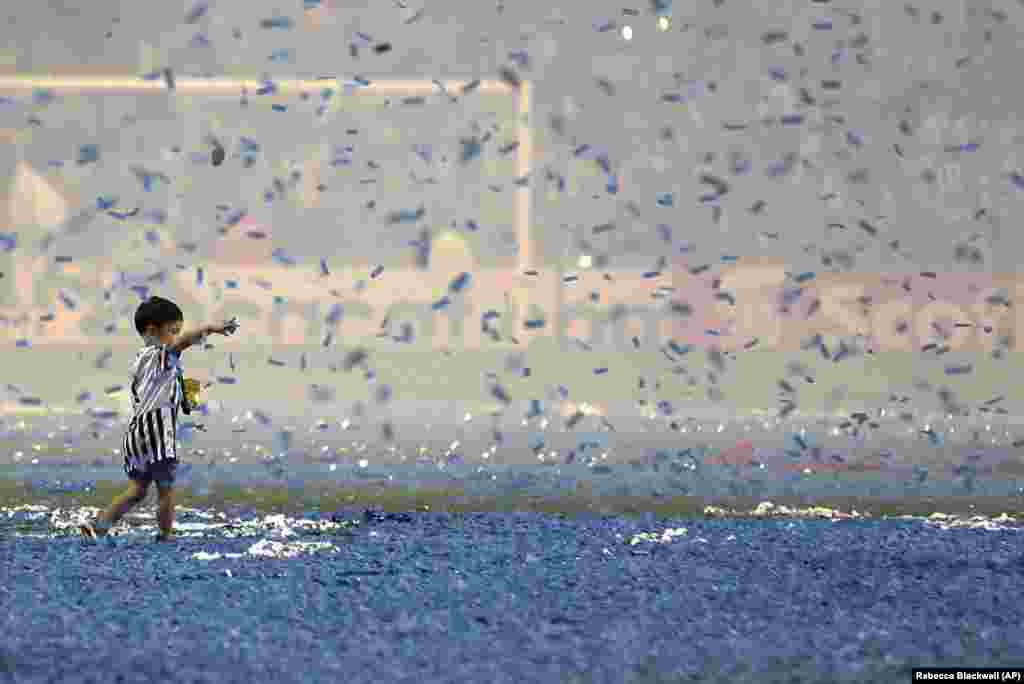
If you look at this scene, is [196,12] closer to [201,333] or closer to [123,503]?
[123,503]

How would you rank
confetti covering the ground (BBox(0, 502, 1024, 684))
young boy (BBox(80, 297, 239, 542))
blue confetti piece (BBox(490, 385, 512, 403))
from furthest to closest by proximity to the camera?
1. blue confetti piece (BBox(490, 385, 512, 403))
2. young boy (BBox(80, 297, 239, 542))
3. confetti covering the ground (BBox(0, 502, 1024, 684))

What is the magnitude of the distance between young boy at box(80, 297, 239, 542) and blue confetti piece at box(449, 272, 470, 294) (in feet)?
63.5

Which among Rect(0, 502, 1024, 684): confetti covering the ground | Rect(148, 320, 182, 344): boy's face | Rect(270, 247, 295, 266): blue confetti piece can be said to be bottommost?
Rect(0, 502, 1024, 684): confetti covering the ground

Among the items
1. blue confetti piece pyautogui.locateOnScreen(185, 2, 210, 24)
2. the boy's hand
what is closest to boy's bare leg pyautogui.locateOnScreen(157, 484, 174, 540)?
the boy's hand

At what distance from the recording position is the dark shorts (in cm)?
1179

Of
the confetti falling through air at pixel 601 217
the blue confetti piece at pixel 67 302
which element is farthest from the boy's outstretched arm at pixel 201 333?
the blue confetti piece at pixel 67 302

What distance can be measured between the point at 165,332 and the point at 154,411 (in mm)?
459

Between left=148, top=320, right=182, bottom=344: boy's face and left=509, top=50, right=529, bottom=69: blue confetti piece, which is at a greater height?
left=509, top=50, right=529, bottom=69: blue confetti piece

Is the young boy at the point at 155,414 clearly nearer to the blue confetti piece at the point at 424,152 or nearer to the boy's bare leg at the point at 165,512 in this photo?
the boy's bare leg at the point at 165,512

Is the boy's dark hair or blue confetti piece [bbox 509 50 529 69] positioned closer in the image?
the boy's dark hair

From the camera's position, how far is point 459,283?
31.4 meters

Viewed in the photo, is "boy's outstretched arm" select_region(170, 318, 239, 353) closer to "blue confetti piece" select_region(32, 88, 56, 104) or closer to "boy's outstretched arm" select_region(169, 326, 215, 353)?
"boy's outstretched arm" select_region(169, 326, 215, 353)

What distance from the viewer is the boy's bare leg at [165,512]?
466 inches

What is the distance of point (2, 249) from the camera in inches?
1314
